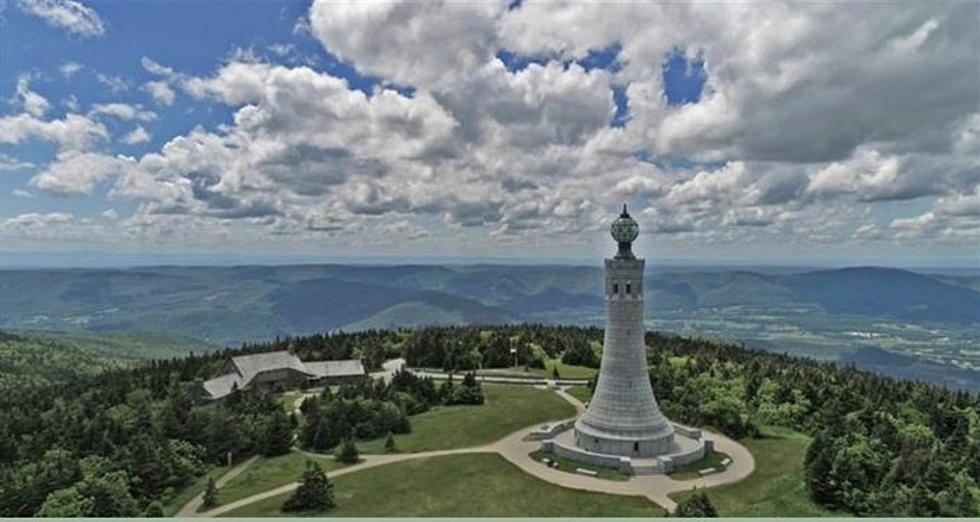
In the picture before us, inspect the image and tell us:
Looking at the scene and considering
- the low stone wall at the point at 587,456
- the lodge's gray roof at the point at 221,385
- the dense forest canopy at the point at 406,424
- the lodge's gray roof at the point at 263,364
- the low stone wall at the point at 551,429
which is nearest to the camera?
the dense forest canopy at the point at 406,424

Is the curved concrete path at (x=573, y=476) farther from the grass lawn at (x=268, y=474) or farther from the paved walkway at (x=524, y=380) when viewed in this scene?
the paved walkway at (x=524, y=380)

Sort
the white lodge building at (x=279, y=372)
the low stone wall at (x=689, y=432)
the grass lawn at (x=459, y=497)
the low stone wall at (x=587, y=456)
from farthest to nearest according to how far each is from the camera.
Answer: the white lodge building at (x=279, y=372), the low stone wall at (x=689, y=432), the low stone wall at (x=587, y=456), the grass lawn at (x=459, y=497)

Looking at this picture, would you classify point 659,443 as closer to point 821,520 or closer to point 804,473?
point 804,473

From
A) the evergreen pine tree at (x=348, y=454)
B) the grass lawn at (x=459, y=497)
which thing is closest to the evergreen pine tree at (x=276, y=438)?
the evergreen pine tree at (x=348, y=454)

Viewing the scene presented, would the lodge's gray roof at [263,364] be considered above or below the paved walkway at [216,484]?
above

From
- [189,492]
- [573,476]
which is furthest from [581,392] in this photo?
[189,492]

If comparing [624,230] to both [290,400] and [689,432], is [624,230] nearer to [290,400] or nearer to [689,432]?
[689,432]

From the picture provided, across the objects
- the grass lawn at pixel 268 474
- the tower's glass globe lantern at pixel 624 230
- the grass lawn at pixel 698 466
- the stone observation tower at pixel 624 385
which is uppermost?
the tower's glass globe lantern at pixel 624 230
